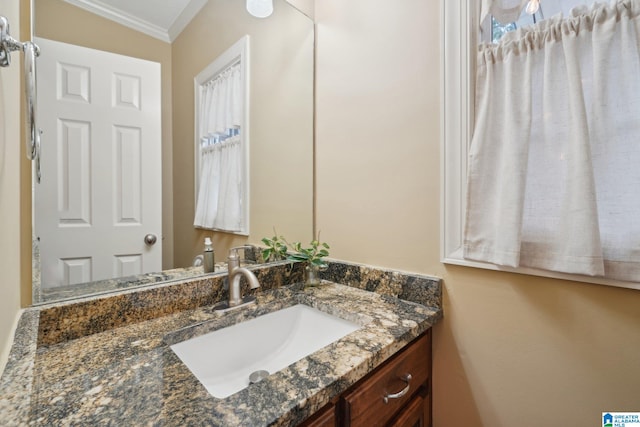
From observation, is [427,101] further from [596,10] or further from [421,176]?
[596,10]

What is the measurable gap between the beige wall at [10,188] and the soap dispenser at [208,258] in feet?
1.55

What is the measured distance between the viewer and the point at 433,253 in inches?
38.1

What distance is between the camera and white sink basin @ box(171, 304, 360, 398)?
771 mm

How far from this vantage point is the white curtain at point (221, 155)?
1065 millimetres

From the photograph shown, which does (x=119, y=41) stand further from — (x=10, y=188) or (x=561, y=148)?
(x=561, y=148)

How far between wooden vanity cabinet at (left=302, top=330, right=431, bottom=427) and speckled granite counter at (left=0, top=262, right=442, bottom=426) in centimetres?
6

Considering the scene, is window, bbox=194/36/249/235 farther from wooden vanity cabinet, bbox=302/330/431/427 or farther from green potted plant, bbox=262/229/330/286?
wooden vanity cabinet, bbox=302/330/431/427

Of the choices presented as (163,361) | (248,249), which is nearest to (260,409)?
(163,361)

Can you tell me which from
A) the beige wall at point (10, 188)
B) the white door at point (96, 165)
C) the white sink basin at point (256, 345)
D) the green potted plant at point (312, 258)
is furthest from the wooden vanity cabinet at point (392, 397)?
the white door at point (96, 165)

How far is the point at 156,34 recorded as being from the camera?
2.96ft

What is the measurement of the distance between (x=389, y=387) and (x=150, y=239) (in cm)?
88

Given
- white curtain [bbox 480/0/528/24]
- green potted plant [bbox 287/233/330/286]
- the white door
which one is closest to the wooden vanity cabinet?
green potted plant [bbox 287/233/330/286]

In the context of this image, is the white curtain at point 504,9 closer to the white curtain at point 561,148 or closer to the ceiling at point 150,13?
the white curtain at point 561,148

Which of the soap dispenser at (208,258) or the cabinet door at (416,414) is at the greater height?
the soap dispenser at (208,258)
